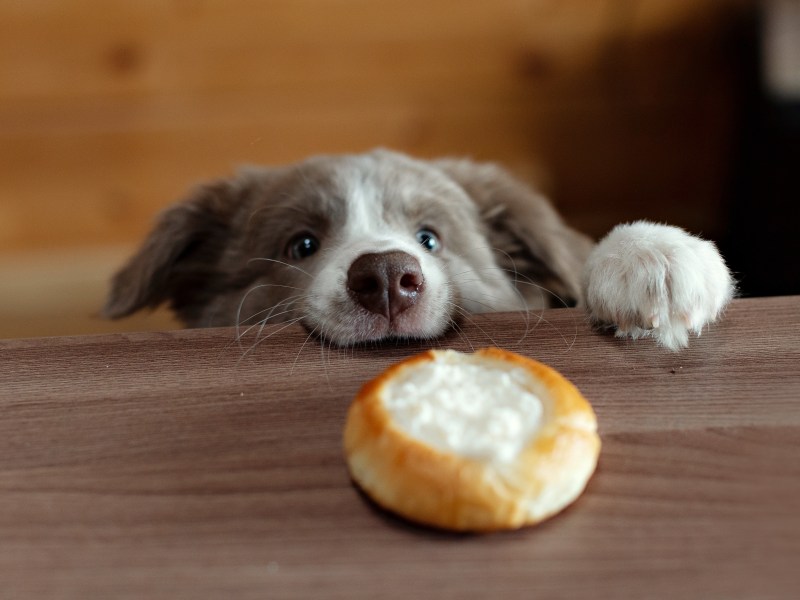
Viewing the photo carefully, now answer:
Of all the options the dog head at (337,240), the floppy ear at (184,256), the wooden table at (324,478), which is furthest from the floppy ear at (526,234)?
the wooden table at (324,478)

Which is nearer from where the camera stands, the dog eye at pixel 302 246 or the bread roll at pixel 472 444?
the bread roll at pixel 472 444

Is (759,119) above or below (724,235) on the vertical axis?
above

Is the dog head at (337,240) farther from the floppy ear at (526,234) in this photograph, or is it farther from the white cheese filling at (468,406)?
the white cheese filling at (468,406)

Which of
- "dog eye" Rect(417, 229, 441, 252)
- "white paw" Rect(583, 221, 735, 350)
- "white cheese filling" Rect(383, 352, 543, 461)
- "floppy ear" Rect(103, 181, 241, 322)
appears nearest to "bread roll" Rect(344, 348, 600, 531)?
"white cheese filling" Rect(383, 352, 543, 461)

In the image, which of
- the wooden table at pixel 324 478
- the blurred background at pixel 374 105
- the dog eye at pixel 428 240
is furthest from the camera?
the blurred background at pixel 374 105

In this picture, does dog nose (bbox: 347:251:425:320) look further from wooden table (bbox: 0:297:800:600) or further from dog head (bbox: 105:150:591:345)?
wooden table (bbox: 0:297:800:600)

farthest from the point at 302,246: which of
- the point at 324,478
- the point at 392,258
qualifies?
the point at 324,478

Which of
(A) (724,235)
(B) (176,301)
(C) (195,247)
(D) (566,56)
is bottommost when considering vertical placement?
(A) (724,235)

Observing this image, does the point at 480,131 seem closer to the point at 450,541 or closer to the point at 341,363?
the point at 341,363

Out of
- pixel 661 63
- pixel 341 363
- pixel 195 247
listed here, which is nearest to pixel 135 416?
pixel 341 363
